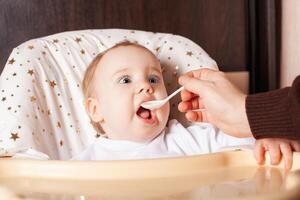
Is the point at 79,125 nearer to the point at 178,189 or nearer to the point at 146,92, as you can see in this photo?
the point at 146,92

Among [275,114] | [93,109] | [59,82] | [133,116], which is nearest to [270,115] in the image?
[275,114]

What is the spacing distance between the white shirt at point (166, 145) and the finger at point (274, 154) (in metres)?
0.26

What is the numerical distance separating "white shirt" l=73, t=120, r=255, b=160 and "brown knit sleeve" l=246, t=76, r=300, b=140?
0.29 m

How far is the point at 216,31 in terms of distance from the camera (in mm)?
1595

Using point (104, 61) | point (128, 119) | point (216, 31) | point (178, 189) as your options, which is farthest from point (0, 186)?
point (216, 31)

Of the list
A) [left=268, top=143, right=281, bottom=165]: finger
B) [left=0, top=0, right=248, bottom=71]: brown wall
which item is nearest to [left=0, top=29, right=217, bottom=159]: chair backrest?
[left=0, top=0, right=248, bottom=71]: brown wall

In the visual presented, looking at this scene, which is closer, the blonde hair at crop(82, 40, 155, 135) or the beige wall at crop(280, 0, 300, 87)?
the blonde hair at crop(82, 40, 155, 135)

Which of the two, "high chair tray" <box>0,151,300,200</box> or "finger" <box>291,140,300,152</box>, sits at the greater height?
"high chair tray" <box>0,151,300,200</box>

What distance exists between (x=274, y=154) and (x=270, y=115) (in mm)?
70

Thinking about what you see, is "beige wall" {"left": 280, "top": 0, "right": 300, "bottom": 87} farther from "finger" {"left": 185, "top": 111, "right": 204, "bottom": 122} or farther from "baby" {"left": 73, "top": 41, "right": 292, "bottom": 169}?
"finger" {"left": 185, "top": 111, "right": 204, "bottom": 122}

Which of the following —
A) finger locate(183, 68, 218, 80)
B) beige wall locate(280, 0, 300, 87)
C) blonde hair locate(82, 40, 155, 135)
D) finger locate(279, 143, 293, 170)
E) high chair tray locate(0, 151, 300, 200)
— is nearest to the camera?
high chair tray locate(0, 151, 300, 200)

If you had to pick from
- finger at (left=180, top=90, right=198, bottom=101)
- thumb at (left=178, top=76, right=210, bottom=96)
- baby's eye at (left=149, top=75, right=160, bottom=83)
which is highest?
thumb at (left=178, top=76, right=210, bottom=96)

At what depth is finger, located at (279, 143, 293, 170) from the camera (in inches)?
31.0

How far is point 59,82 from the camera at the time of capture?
4.19ft
